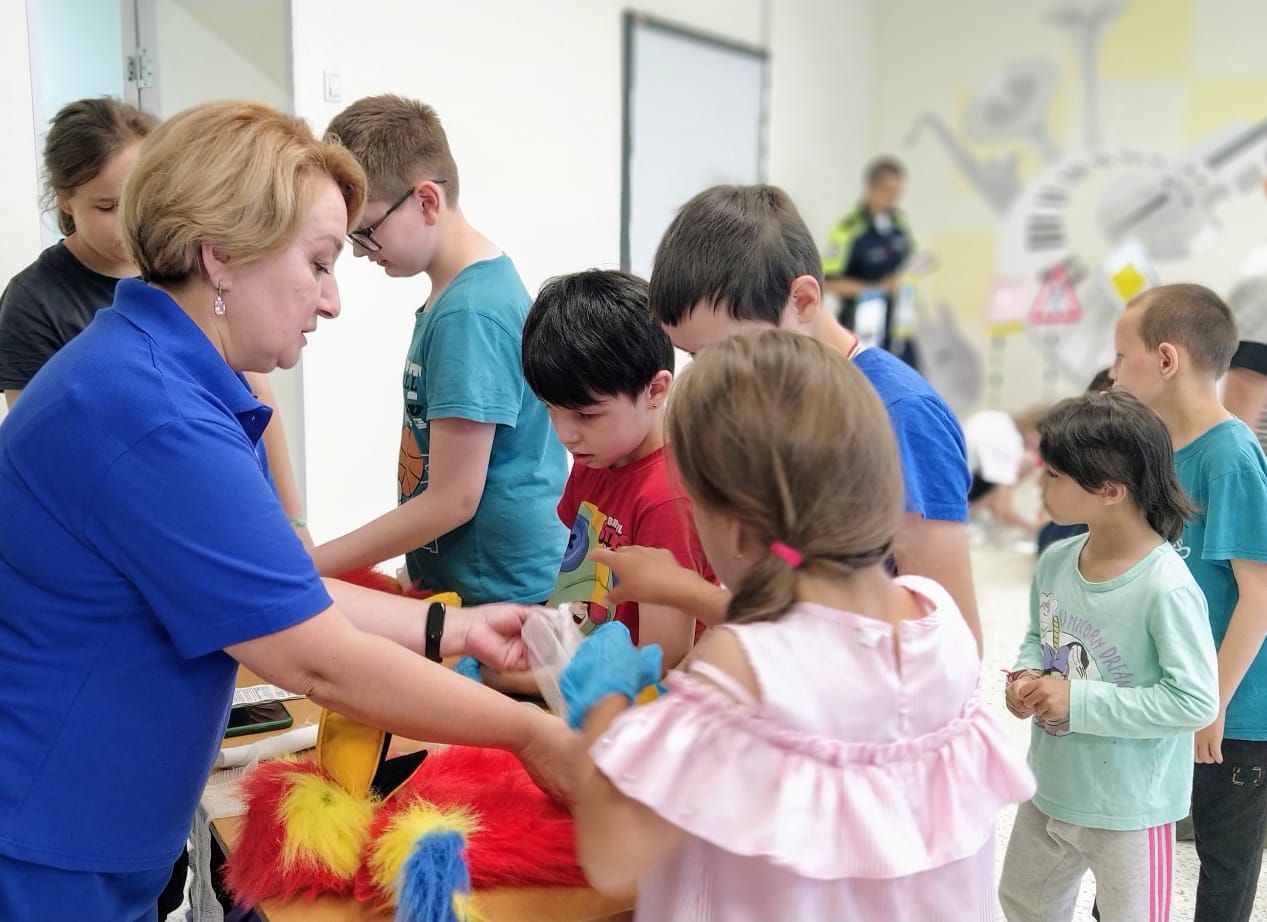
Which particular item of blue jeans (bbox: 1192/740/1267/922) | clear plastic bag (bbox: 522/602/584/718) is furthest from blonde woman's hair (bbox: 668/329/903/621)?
blue jeans (bbox: 1192/740/1267/922)

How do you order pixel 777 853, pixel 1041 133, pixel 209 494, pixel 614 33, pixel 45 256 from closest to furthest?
1. pixel 777 853
2. pixel 209 494
3. pixel 45 256
4. pixel 614 33
5. pixel 1041 133

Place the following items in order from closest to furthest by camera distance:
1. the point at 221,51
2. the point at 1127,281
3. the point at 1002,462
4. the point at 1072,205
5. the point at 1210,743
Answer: the point at 1210,743 → the point at 221,51 → the point at 1002,462 → the point at 1127,281 → the point at 1072,205

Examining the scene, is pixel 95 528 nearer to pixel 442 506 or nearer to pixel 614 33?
pixel 442 506

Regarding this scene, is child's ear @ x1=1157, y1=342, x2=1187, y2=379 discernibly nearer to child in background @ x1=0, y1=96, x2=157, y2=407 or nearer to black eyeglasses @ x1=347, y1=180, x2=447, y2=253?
black eyeglasses @ x1=347, y1=180, x2=447, y2=253

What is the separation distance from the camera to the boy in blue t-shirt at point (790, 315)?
4.42 feet

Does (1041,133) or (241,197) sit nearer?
(241,197)

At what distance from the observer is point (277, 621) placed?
98 centimetres

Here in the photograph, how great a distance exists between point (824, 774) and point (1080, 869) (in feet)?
3.36

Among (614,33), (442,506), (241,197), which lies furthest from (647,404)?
(614,33)

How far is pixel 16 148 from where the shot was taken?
289 centimetres

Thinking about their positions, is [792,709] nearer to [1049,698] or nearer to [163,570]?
[163,570]

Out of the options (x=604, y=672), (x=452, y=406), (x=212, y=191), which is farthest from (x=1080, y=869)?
(x=212, y=191)

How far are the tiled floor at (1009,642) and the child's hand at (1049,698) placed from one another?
0.20 ft

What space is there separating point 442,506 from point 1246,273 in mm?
2730
